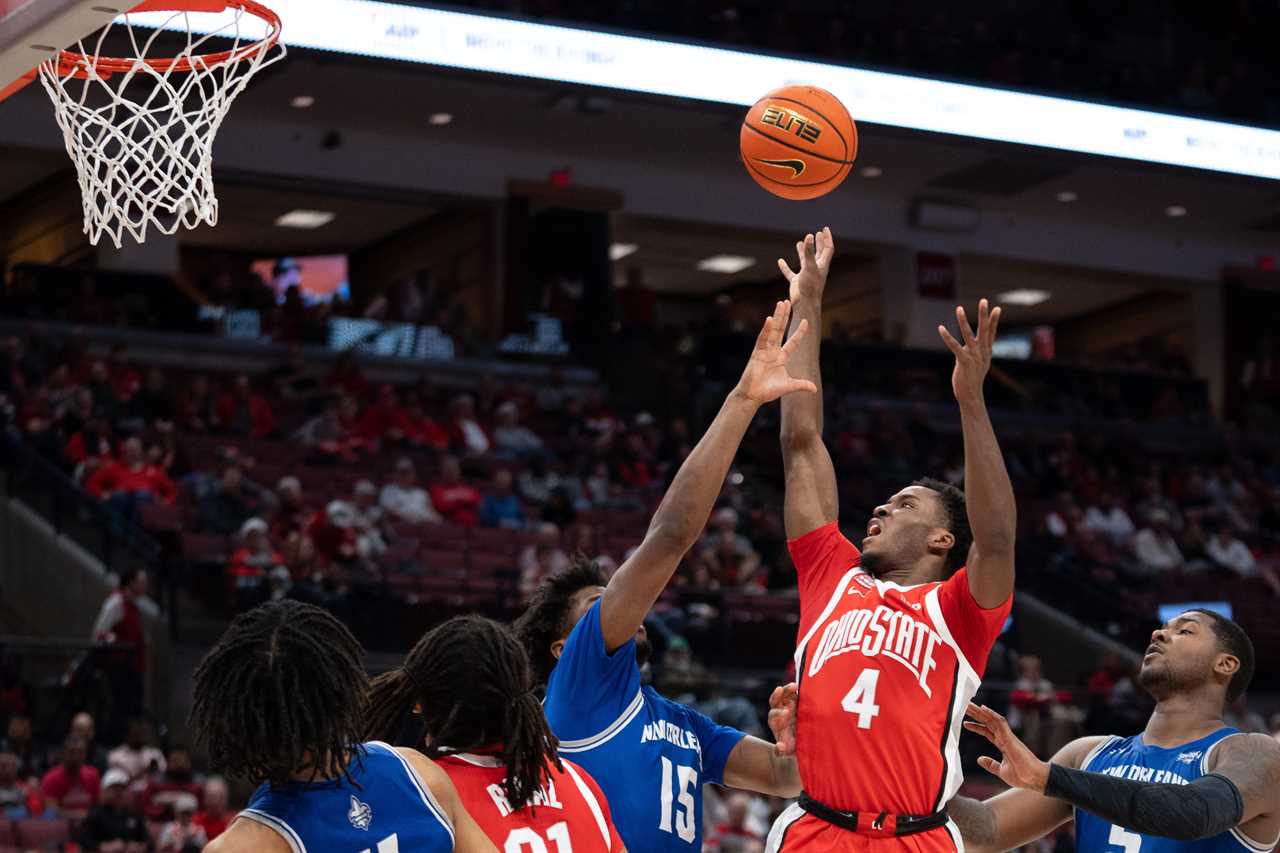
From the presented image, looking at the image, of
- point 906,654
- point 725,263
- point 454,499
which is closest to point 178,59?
point 906,654

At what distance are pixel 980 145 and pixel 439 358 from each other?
5691 millimetres

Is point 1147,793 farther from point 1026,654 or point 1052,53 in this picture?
point 1052,53

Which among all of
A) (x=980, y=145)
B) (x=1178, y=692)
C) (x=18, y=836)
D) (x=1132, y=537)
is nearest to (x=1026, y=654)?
(x=1132, y=537)

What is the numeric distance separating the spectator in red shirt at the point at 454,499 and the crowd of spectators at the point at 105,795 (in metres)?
4.03

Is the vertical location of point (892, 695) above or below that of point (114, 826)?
above

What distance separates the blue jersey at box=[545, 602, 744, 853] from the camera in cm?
423

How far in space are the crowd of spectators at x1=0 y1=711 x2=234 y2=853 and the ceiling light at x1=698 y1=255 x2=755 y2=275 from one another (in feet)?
48.2

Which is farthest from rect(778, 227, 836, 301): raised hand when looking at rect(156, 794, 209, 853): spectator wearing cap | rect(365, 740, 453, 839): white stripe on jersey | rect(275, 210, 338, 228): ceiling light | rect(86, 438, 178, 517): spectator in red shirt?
rect(275, 210, 338, 228): ceiling light

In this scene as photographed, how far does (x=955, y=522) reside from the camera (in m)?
4.49

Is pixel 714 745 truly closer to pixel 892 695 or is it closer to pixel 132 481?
pixel 892 695

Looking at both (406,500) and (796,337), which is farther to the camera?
(406,500)

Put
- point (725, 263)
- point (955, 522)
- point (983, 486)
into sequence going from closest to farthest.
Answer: point (983, 486), point (955, 522), point (725, 263)

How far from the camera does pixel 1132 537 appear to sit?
1808 cm

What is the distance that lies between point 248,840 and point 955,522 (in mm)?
2103
